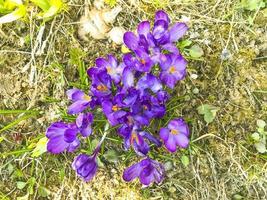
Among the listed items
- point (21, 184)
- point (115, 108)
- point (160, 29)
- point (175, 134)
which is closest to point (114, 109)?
point (115, 108)

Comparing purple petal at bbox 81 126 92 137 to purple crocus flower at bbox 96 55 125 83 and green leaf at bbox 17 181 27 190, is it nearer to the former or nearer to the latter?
purple crocus flower at bbox 96 55 125 83

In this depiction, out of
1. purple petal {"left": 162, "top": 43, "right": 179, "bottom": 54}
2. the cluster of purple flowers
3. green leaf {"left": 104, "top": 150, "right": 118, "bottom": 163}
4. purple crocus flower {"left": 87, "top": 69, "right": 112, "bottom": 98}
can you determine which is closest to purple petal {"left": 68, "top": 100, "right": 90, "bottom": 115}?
the cluster of purple flowers

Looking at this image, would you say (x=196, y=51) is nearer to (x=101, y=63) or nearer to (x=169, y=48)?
(x=169, y=48)

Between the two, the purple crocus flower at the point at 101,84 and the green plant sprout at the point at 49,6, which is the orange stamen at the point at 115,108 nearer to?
the purple crocus flower at the point at 101,84

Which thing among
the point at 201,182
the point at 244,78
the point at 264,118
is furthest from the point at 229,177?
the point at 244,78

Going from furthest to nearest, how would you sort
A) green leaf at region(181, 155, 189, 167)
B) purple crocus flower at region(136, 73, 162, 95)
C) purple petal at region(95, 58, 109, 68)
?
green leaf at region(181, 155, 189, 167) → purple petal at region(95, 58, 109, 68) → purple crocus flower at region(136, 73, 162, 95)
